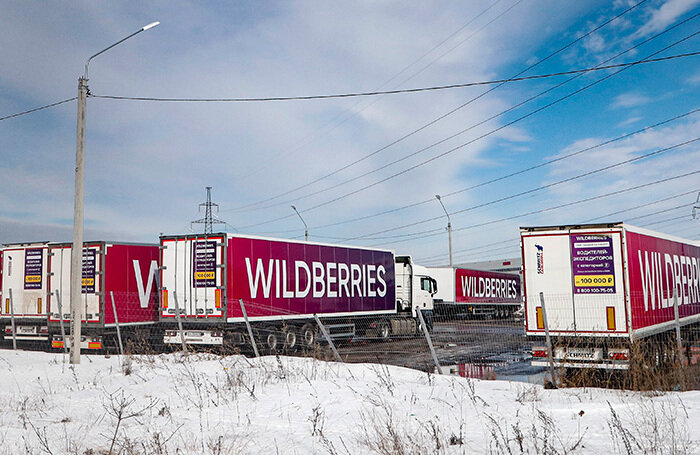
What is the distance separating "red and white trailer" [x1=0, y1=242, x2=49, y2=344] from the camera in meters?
19.4

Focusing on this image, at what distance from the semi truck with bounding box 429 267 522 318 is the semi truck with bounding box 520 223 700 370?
26496mm

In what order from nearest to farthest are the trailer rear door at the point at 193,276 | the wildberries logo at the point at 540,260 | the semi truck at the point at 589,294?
the semi truck at the point at 589,294 < the wildberries logo at the point at 540,260 < the trailer rear door at the point at 193,276

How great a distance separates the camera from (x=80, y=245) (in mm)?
14352

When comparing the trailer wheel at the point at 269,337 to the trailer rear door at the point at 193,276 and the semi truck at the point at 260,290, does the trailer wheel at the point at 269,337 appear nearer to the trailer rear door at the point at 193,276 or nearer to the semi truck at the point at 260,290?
the semi truck at the point at 260,290

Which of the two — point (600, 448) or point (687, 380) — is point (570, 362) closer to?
point (687, 380)

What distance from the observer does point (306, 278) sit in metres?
19.9

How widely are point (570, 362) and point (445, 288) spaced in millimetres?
27904

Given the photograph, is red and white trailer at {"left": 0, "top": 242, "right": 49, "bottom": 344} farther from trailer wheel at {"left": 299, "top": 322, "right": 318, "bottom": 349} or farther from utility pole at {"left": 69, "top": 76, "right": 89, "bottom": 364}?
trailer wheel at {"left": 299, "top": 322, "right": 318, "bottom": 349}

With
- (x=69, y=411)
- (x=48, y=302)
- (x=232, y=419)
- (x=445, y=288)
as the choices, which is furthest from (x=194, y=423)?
(x=445, y=288)

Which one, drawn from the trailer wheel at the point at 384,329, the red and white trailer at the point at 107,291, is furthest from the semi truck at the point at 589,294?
the red and white trailer at the point at 107,291

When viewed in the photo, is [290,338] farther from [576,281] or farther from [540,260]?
[576,281]

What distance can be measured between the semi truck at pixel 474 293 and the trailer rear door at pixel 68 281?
25.4 meters

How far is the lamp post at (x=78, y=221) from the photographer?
46.1 ft

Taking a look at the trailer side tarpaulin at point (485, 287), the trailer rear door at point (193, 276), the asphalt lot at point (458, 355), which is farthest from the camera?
the trailer side tarpaulin at point (485, 287)
